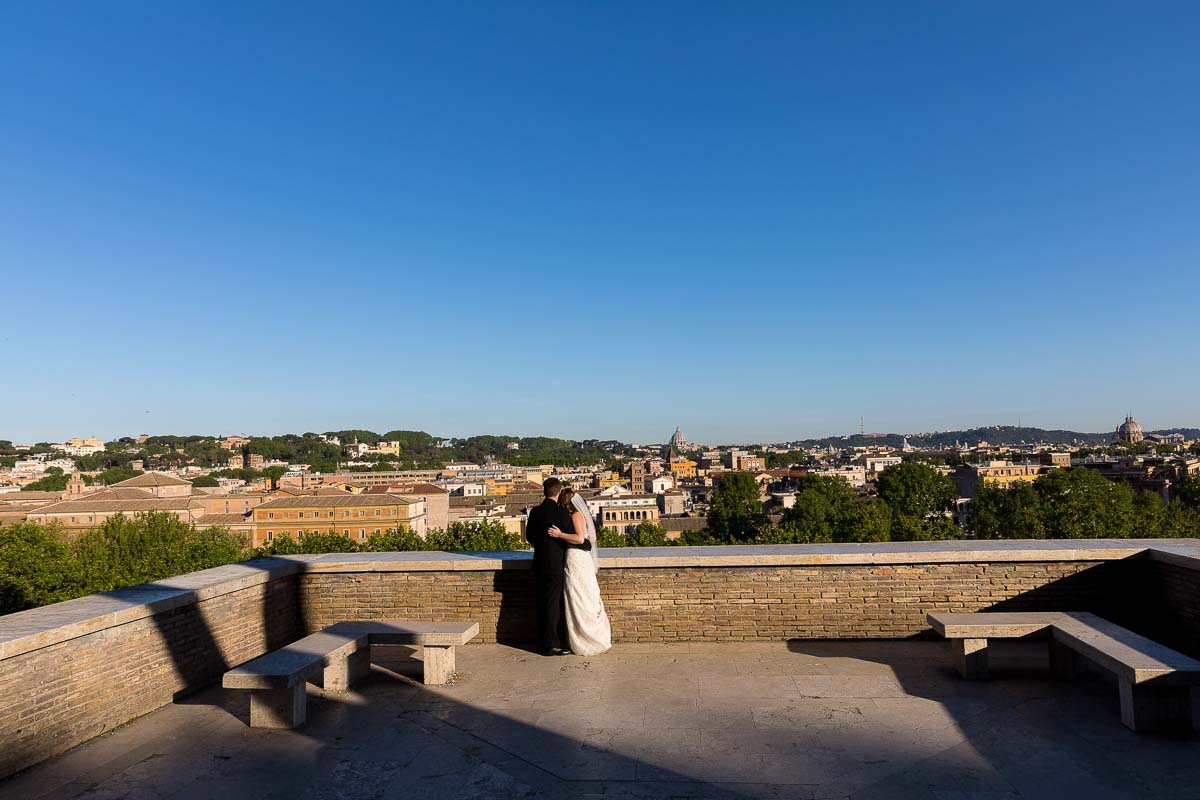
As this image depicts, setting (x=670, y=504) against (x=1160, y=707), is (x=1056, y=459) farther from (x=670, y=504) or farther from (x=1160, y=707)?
(x=1160, y=707)

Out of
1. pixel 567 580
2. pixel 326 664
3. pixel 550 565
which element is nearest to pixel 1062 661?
pixel 567 580

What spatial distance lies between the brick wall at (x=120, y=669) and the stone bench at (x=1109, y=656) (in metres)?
5.41

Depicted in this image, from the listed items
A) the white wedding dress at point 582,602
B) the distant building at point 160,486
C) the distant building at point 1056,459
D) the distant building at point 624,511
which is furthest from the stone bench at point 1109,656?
the distant building at point 1056,459

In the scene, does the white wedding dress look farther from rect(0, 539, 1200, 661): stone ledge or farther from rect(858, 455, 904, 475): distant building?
rect(858, 455, 904, 475): distant building

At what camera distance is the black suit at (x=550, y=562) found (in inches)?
247

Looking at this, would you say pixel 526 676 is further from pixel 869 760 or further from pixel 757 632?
pixel 869 760

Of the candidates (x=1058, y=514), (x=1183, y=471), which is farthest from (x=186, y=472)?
(x=1183, y=471)

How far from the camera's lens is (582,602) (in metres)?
6.24

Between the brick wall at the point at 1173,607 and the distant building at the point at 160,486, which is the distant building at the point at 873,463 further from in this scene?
the brick wall at the point at 1173,607

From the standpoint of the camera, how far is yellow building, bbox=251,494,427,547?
7419 centimetres

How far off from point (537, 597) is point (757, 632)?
194 cm

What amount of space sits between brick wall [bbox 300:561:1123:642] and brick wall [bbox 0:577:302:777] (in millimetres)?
952

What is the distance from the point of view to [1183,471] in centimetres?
9306

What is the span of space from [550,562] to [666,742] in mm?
2236
